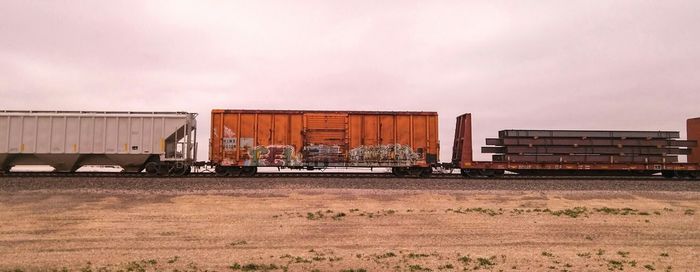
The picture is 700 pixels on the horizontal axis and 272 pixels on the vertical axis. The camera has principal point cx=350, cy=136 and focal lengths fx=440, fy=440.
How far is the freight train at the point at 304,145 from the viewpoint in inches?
750

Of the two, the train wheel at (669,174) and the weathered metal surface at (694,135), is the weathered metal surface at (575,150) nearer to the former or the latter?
the train wheel at (669,174)

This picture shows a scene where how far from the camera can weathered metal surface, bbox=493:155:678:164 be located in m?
20.6

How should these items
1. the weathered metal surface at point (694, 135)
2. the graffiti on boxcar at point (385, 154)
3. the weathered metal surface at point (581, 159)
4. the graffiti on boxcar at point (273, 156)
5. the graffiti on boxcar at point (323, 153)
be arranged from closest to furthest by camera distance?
the graffiti on boxcar at point (273, 156), the graffiti on boxcar at point (323, 153), the graffiti on boxcar at point (385, 154), the weathered metal surface at point (581, 159), the weathered metal surface at point (694, 135)

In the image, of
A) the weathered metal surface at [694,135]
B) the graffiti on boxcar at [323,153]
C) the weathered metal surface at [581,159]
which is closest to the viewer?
the graffiti on boxcar at [323,153]

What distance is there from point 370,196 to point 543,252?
255 inches

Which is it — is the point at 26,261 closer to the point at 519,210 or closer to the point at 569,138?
the point at 519,210

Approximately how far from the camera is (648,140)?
21531mm

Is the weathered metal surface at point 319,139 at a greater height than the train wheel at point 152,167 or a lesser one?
greater

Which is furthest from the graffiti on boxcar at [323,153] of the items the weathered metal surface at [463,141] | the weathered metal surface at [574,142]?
the weathered metal surface at [574,142]

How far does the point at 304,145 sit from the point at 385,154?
373 cm

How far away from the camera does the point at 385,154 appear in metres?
20.2

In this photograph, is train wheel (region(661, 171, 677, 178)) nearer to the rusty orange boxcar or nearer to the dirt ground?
the dirt ground

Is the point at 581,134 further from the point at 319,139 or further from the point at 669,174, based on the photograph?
the point at 319,139

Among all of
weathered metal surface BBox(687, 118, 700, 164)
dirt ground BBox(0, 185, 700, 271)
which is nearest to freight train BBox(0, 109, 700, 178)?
weathered metal surface BBox(687, 118, 700, 164)
